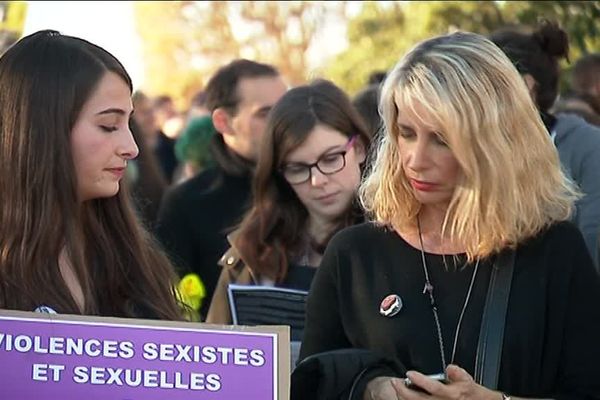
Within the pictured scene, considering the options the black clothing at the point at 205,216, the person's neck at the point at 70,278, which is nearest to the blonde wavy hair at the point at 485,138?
the person's neck at the point at 70,278

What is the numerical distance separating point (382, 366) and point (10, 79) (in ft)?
4.00

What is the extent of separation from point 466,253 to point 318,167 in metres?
1.43

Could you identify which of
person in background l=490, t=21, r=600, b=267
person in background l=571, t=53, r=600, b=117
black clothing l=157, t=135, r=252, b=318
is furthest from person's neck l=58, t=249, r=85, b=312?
person in background l=571, t=53, r=600, b=117

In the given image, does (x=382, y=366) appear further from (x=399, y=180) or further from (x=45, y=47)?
(x=45, y=47)

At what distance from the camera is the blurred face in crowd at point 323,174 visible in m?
4.75

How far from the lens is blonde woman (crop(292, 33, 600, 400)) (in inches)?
129

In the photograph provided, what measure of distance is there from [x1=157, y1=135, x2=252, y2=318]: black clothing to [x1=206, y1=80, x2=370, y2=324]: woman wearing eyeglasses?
33.7 inches

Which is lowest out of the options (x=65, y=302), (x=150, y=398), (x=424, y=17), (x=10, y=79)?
(x=150, y=398)

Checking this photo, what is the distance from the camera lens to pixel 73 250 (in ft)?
11.1

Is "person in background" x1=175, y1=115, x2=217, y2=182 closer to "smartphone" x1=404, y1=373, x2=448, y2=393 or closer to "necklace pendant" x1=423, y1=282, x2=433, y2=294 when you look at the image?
"necklace pendant" x1=423, y1=282, x2=433, y2=294

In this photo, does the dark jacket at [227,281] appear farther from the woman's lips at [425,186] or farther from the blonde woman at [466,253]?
the woman's lips at [425,186]

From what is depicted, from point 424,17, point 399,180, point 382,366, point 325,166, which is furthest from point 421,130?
point 424,17

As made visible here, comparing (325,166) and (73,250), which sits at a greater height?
(325,166)

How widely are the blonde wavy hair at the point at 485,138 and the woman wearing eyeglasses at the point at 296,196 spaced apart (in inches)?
51.2
